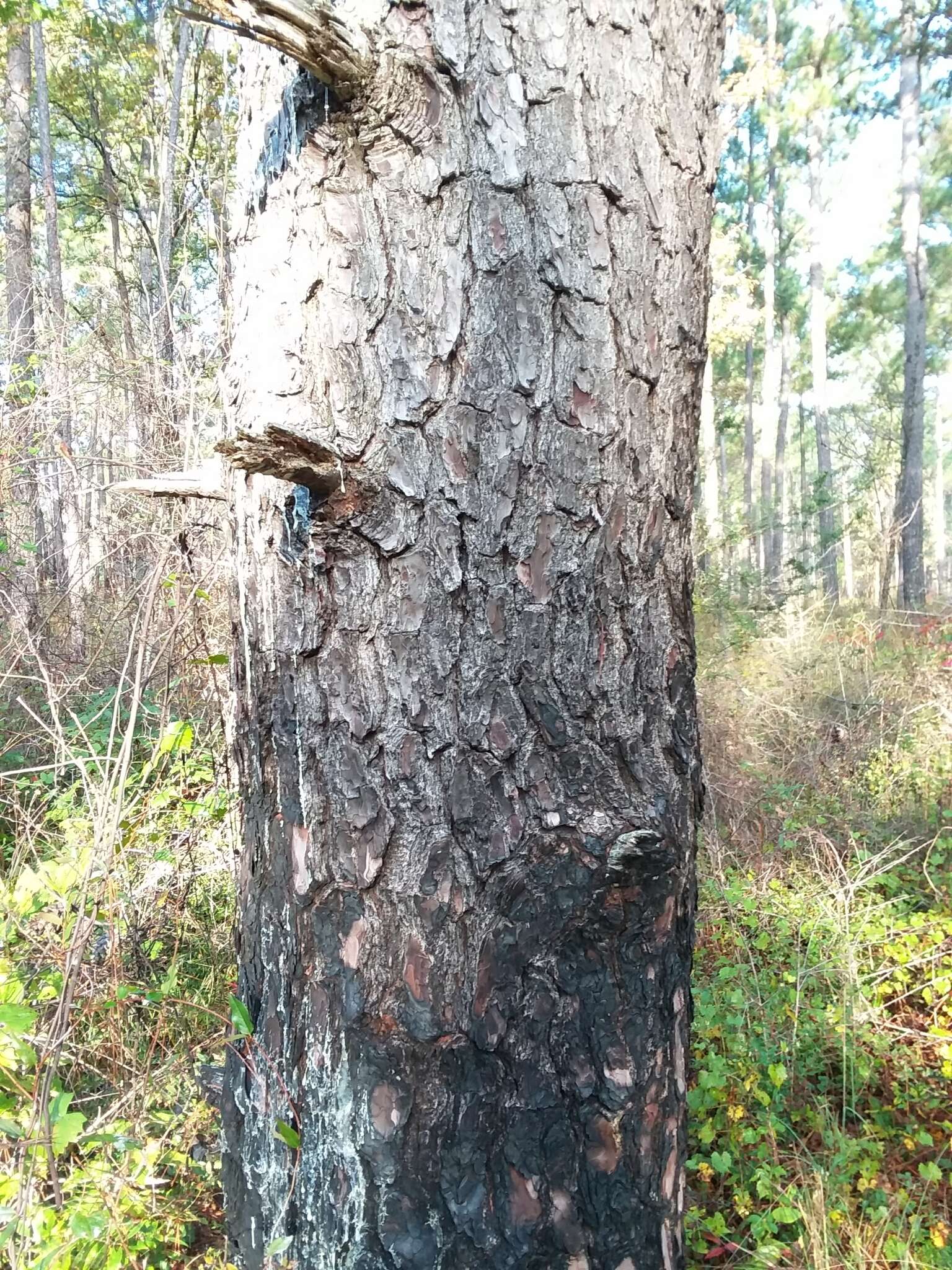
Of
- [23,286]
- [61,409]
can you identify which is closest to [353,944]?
[61,409]

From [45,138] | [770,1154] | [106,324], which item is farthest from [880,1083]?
[45,138]

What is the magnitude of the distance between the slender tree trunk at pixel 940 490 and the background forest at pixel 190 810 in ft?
88.2

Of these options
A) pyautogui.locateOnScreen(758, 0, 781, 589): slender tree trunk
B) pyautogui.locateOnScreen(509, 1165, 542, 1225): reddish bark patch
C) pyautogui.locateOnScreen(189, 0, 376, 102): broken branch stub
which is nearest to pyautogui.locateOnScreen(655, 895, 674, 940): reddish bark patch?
pyautogui.locateOnScreen(509, 1165, 542, 1225): reddish bark patch

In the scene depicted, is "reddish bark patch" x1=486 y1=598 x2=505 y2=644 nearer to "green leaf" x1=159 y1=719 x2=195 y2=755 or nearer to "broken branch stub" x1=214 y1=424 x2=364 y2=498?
"broken branch stub" x1=214 y1=424 x2=364 y2=498

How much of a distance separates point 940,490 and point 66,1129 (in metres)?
43.5

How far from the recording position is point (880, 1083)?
7.76 ft

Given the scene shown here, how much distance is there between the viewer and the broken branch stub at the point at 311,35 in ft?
2.77

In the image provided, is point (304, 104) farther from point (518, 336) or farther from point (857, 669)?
point (857, 669)

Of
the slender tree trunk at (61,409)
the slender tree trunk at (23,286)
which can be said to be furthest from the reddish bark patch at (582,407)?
the slender tree trunk at (23,286)

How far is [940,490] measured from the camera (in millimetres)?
37125

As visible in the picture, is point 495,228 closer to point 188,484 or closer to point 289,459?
point 289,459

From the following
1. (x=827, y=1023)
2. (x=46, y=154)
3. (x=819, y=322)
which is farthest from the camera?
(x=819, y=322)

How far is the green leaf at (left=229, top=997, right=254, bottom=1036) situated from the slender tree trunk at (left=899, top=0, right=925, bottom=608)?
983 centimetres

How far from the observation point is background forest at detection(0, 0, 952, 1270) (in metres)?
1.72
